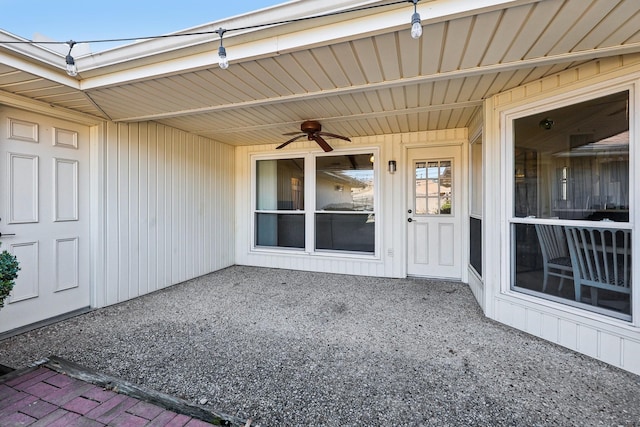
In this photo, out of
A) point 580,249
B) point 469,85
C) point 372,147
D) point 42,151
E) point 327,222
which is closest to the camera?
point 580,249

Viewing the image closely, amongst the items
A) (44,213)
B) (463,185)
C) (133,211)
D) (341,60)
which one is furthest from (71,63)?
(463,185)

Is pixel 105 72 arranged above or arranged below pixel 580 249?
above

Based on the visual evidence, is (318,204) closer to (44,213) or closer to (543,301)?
(543,301)

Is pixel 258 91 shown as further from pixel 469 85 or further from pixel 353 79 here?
pixel 469 85

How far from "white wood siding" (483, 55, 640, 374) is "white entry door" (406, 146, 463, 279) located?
1324 mm

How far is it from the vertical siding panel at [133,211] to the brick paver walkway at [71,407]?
6.11ft

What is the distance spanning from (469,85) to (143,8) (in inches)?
120

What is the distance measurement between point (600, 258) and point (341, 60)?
257cm

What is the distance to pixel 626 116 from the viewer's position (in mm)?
2043

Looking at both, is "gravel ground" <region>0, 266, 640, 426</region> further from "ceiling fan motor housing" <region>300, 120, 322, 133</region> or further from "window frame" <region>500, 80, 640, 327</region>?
"ceiling fan motor housing" <region>300, 120, 322, 133</region>

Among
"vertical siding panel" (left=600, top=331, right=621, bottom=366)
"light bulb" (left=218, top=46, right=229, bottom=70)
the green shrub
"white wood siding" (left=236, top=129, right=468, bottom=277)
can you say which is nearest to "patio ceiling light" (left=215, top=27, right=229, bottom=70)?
"light bulb" (left=218, top=46, right=229, bottom=70)

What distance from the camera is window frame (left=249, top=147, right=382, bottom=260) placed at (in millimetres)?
4559

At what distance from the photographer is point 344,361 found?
2139 millimetres

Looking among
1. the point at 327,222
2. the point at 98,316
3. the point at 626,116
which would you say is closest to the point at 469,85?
the point at 626,116
